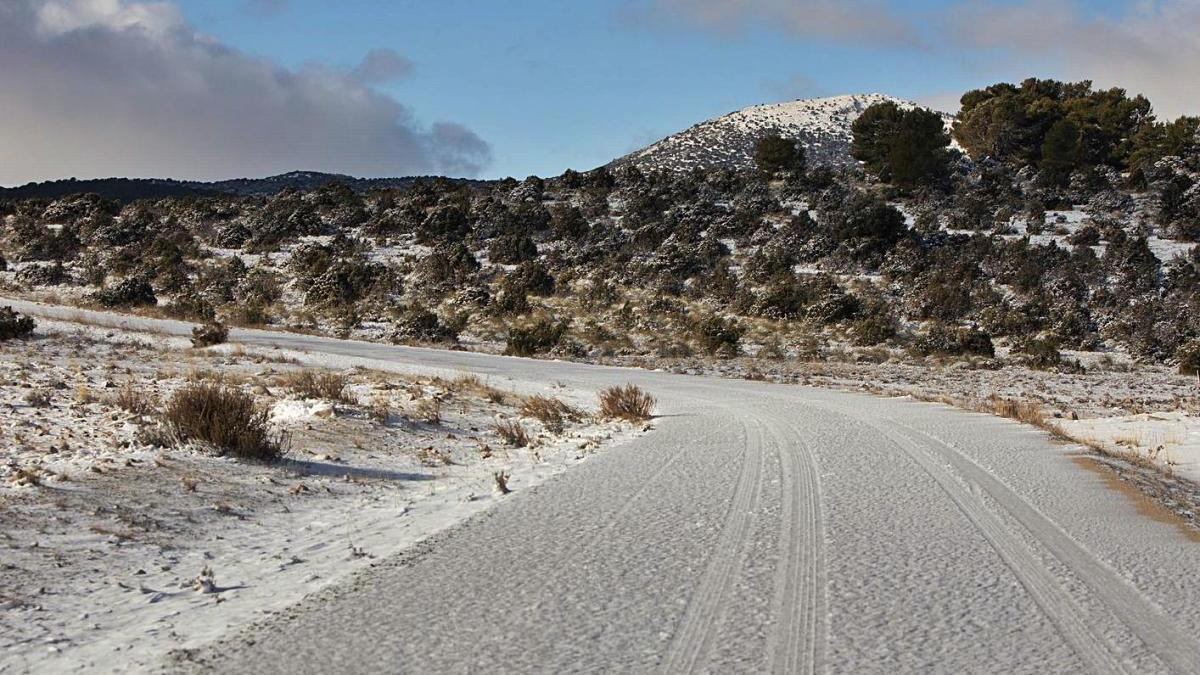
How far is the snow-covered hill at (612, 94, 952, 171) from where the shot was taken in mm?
88312

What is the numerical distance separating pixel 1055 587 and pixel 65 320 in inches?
1000

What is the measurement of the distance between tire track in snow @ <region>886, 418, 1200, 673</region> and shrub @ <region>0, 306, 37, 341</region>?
1900 cm

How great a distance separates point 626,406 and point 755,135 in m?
86.6

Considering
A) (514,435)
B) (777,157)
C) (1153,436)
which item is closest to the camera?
(514,435)

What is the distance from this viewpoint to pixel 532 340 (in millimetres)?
30016

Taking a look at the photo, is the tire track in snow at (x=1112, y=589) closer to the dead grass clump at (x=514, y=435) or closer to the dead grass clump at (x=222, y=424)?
the dead grass clump at (x=514, y=435)

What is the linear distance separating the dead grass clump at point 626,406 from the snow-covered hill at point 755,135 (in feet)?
216

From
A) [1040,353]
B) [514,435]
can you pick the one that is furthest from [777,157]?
[514,435]

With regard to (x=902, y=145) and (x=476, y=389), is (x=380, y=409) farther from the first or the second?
(x=902, y=145)

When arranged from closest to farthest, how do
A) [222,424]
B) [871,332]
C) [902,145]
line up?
[222,424], [871,332], [902,145]

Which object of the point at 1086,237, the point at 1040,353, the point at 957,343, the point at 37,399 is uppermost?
the point at 1086,237

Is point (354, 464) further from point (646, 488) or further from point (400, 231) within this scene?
point (400, 231)

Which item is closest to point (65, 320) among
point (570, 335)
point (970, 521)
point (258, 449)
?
point (570, 335)

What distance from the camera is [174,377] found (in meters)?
14.8
